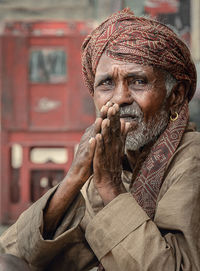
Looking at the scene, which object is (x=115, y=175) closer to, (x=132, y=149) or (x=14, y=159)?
(x=132, y=149)

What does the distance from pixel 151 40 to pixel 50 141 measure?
451cm

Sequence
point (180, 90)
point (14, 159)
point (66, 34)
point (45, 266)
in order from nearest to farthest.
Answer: point (45, 266)
point (180, 90)
point (66, 34)
point (14, 159)

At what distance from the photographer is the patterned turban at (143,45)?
2246 mm

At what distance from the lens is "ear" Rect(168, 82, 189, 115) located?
240 centimetres

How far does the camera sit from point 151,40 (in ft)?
7.39

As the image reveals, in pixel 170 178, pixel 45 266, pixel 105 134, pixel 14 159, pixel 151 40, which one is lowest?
pixel 14 159

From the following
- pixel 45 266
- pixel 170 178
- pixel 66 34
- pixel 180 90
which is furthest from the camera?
pixel 66 34

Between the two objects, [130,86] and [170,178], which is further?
[130,86]

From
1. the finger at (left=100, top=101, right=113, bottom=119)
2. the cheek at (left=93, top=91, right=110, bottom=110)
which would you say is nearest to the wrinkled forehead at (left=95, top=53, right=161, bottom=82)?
the cheek at (left=93, top=91, right=110, bottom=110)

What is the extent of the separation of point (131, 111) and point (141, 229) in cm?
65

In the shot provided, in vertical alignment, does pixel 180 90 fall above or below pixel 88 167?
above

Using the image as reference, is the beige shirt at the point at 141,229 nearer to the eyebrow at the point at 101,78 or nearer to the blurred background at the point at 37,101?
the eyebrow at the point at 101,78

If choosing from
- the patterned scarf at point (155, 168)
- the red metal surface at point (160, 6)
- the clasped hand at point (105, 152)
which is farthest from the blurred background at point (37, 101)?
the clasped hand at point (105, 152)

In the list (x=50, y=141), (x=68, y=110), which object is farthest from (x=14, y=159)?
(x=68, y=110)
